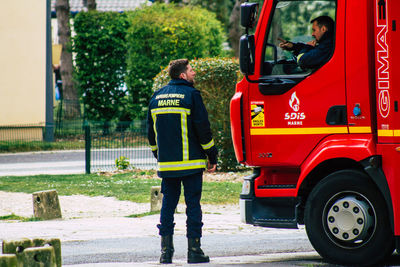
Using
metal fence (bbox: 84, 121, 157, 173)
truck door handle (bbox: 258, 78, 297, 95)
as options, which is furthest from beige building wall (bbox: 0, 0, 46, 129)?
truck door handle (bbox: 258, 78, 297, 95)

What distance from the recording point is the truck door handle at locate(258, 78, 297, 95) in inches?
289

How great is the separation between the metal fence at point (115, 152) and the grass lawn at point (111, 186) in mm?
341

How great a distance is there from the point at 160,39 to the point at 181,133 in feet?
62.1

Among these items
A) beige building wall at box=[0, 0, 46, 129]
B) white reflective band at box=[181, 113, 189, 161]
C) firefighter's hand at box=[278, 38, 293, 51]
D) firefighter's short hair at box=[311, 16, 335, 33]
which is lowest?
white reflective band at box=[181, 113, 189, 161]

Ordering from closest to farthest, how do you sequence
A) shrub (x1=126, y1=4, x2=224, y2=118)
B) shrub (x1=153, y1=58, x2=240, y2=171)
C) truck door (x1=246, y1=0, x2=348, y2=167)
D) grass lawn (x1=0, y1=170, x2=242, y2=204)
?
truck door (x1=246, y1=0, x2=348, y2=167)
grass lawn (x1=0, y1=170, x2=242, y2=204)
shrub (x1=153, y1=58, x2=240, y2=171)
shrub (x1=126, y1=4, x2=224, y2=118)

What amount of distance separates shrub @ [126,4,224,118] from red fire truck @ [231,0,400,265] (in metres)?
18.2

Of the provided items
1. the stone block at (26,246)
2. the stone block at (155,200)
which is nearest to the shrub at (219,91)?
the stone block at (155,200)

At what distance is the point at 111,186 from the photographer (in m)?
14.6

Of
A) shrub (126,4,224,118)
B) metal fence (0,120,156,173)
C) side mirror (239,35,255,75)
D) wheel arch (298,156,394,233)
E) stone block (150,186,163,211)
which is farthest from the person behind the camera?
shrub (126,4,224,118)

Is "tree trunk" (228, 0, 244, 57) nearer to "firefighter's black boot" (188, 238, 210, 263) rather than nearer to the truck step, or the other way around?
the truck step

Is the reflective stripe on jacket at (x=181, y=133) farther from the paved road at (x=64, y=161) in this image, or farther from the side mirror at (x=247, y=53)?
the paved road at (x=64, y=161)

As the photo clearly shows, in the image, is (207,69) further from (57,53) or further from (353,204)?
(57,53)

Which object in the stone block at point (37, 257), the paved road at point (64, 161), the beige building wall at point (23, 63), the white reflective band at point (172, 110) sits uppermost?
the beige building wall at point (23, 63)

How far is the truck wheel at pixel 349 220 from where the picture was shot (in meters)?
6.83
